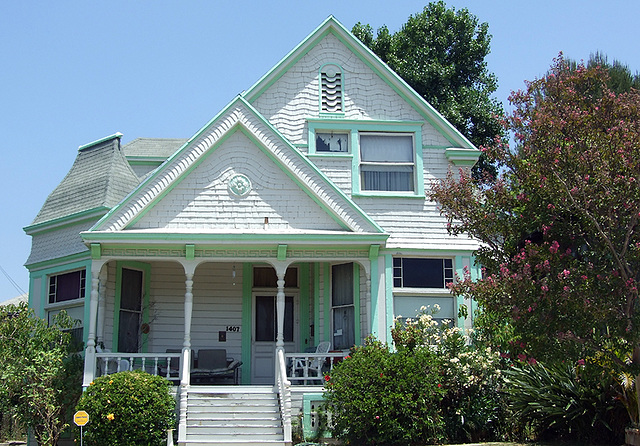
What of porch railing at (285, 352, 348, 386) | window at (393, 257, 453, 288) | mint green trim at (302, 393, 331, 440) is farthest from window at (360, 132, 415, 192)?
mint green trim at (302, 393, 331, 440)

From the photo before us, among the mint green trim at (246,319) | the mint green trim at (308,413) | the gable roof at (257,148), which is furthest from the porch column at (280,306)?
the mint green trim at (246,319)

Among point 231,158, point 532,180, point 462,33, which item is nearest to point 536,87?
point 532,180

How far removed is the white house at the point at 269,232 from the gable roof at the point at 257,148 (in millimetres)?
32

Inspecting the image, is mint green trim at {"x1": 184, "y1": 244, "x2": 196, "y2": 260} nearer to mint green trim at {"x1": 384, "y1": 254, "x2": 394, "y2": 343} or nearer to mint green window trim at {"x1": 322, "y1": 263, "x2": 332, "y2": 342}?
mint green window trim at {"x1": 322, "y1": 263, "x2": 332, "y2": 342}

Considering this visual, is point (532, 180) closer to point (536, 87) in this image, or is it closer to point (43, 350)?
point (536, 87)

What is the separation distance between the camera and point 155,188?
16.8 meters

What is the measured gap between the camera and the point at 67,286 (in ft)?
61.7

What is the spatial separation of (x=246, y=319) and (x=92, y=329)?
13.4 feet

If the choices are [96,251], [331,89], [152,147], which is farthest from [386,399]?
[152,147]

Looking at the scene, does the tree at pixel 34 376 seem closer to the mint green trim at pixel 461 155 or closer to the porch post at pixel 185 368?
the porch post at pixel 185 368

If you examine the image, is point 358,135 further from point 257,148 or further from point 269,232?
point 269,232

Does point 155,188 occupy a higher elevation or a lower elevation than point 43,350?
higher

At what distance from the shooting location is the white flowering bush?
15.4 metres

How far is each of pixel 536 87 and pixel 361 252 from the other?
5723 mm
